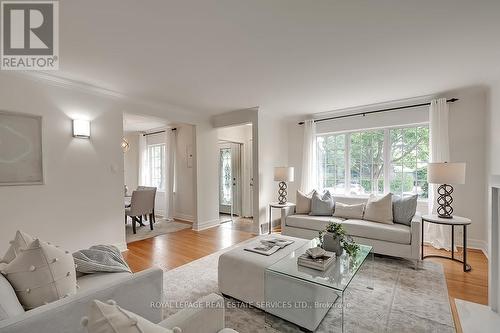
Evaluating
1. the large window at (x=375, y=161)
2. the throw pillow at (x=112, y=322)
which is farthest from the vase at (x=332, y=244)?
the large window at (x=375, y=161)

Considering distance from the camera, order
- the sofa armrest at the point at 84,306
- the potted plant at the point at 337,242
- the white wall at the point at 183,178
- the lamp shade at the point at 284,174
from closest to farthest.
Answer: the sofa armrest at the point at 84,306 → the potted plant at the point at 337,242 → the lamp shade at the point at 284,174 → the white wall at the point at 183,178

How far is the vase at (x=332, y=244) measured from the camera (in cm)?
233

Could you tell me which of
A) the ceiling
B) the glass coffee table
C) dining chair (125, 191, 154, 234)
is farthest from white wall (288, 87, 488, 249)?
dining chair (125, 191, 154, 234)

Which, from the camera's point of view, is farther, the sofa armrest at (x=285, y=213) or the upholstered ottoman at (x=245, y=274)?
the sofa armrest at (x=285, y=213)

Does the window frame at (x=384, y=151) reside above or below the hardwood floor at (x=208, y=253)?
above

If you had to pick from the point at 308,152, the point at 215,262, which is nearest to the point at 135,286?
the point at 215,262

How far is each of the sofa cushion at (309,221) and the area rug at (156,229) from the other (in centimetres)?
233

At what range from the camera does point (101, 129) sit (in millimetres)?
3461

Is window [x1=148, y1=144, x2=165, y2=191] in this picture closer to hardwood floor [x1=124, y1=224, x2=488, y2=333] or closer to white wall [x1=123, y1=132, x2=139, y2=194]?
white wall [x1=123, y1=132, x2=139, y2=194]

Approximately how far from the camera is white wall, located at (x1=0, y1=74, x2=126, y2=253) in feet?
8.93

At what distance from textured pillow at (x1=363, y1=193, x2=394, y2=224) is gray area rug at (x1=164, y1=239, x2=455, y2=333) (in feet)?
2.02

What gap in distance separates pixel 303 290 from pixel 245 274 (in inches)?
21.9

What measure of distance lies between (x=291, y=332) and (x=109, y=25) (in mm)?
2817

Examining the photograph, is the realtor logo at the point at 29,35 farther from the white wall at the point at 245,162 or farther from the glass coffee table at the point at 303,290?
the white wall at the point at 245,162
